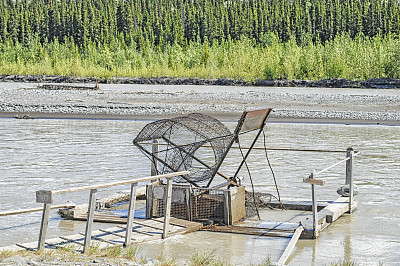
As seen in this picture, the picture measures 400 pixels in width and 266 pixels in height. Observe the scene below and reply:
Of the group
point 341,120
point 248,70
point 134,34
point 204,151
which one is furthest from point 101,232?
point 134,34

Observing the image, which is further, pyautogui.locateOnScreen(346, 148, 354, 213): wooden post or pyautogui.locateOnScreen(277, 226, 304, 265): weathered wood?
pyautogui.locateOnScreen(346, 148, 354, 213): wooden post

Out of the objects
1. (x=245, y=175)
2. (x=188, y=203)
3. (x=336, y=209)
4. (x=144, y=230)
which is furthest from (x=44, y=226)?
(x=245, y=175)

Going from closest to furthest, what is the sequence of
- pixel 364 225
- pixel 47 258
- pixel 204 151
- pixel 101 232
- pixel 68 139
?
pixel 47 258, pixel 101 232, pixel 364 225, pixel 204 151, pixel 68 139

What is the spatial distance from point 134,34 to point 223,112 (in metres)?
92.1

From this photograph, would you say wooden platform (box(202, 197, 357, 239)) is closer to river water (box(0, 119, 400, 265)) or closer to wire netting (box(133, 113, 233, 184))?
river water (box(0, 119, 400, 265))

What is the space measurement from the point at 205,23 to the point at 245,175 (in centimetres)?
10469

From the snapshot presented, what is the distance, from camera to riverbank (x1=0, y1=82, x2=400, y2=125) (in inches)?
1296

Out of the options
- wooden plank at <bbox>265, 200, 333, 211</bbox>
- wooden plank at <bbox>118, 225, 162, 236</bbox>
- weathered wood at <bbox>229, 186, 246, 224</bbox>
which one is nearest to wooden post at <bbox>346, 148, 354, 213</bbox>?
wooden plank at <bbox>265, 200, 333, 211</bbox>

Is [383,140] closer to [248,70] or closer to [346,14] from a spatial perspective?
[248,70]

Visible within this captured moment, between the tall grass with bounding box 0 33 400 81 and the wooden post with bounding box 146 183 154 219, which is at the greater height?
the tall grass with bounding box 0 33 400 81

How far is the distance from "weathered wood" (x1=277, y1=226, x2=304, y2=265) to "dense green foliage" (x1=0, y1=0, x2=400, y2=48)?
100505 millimetres

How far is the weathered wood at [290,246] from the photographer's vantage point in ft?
27.1

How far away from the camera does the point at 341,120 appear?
Result: 31.5 metres

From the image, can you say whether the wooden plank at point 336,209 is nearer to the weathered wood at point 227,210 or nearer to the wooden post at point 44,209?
the weathered wood at point 227,210
